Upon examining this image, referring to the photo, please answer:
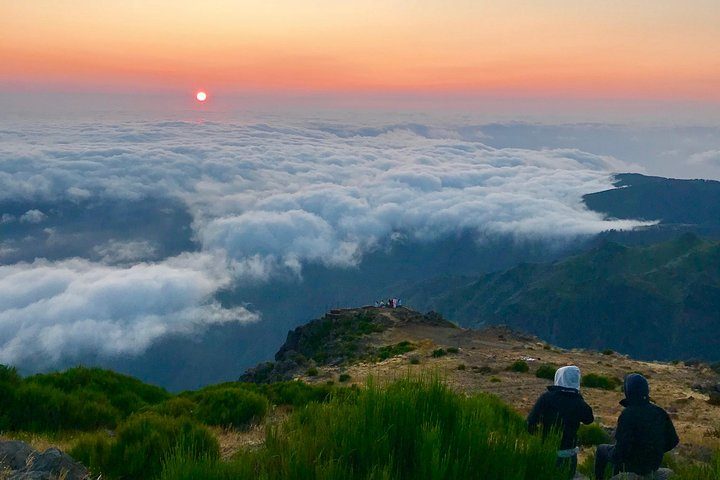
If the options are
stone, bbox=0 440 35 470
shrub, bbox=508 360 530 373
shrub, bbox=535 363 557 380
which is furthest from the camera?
shrub, bbox=508 360 530 373

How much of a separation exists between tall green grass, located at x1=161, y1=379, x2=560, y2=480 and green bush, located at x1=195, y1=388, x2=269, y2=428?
258 inches

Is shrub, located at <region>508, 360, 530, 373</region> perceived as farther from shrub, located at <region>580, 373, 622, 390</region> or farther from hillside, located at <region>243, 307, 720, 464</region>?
shrub, located at <region>580, 373, 622, 390</region>

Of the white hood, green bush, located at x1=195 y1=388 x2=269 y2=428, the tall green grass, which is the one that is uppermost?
the tall green grass

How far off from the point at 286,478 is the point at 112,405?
1015cm

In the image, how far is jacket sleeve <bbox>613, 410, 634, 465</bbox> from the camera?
21.4ft

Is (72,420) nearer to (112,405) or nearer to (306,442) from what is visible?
(112,405)

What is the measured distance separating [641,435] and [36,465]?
6.49m

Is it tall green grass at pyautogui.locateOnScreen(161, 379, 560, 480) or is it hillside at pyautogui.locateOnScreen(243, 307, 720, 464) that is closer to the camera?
tall green grass at pyautogui.locateOnScreen(161, 379, 560, 480)

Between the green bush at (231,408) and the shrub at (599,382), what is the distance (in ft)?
41.2

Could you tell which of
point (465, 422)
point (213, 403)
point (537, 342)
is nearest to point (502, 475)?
point (465, 422)

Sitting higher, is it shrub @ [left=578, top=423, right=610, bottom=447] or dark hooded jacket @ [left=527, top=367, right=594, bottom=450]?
dark hooded jacket @ [left=527, top=367, right=594, bottom=450]

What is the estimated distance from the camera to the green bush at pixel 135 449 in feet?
21.4

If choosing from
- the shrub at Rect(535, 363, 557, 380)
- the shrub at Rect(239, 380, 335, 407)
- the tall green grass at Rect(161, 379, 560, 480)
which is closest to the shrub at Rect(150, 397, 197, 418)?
the shrub at Rect(239, 380, 335, 407)

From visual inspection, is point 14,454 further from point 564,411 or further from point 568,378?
A: point 568,378
